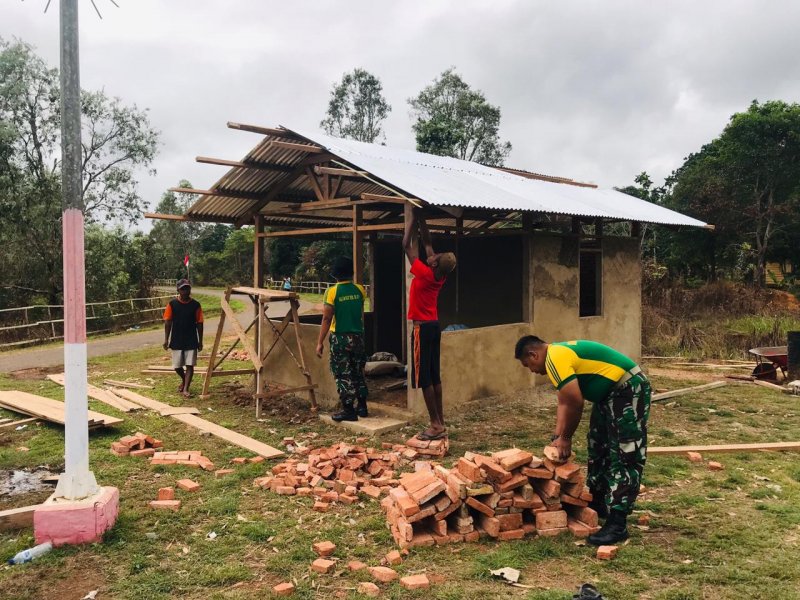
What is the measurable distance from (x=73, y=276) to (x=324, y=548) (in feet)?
8.33

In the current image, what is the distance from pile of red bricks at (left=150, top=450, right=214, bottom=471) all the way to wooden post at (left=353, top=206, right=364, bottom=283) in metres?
2.95

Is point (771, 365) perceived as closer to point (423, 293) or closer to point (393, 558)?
point (423, 293)

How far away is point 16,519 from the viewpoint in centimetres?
443

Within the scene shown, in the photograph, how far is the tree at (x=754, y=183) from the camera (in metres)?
24.4

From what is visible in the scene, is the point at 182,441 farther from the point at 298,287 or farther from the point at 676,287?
the point at 298,287

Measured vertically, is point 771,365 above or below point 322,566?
above

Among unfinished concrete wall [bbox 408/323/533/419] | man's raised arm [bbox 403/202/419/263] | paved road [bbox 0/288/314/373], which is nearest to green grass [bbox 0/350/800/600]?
unfinished concrete wall [bbox 408/323/533/419]

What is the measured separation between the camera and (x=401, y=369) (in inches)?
395

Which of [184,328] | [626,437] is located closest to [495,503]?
[626,437]

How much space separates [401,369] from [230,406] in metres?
2.89

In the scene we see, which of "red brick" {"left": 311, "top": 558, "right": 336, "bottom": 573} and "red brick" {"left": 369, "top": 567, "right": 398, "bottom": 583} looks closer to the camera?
"red brick" {"left": 369, "top": 567, "right": 398, "bottom": 583}

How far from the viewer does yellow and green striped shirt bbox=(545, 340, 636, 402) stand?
4020 mm

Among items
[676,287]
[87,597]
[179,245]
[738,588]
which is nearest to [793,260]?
[676,287]

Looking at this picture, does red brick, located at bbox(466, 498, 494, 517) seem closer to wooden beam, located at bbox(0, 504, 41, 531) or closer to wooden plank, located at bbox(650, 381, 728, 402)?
wooden beam, located at bbox(0, 504, 41, 531)
